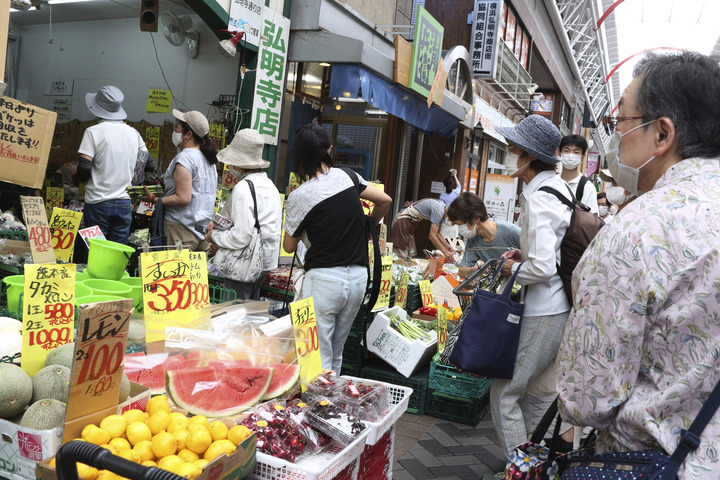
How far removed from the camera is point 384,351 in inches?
195

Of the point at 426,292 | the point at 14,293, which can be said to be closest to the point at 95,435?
the point at 14,293

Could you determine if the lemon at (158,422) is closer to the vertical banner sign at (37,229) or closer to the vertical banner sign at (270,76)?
the vertical banner sign at (37,229)

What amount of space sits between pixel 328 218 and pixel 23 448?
2.15 meters

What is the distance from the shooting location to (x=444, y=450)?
4082mm

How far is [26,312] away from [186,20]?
7419 mm

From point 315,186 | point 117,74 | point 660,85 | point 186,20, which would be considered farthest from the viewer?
point 117,74

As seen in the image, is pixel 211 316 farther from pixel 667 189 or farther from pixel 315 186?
pixel 667 189

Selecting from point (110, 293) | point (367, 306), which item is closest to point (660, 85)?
point (110, 293)

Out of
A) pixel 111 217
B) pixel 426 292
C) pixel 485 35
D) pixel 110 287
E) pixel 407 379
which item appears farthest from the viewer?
pixel 485 35

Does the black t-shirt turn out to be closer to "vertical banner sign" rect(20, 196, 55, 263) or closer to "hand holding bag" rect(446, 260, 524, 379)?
"hand holding bag" rect(446, 260, 524, 379)

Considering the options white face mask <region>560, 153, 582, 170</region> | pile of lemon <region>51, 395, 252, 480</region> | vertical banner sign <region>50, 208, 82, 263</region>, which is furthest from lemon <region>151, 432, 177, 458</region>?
white face mask <region>560, 153, 582, 170</region>

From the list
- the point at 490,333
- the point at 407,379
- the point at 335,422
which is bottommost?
the point at 407,379

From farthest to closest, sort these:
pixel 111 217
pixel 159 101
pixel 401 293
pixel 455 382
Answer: pixel 159 101 < pixel 401 293 < pixel 111 217 < pixel 455 382

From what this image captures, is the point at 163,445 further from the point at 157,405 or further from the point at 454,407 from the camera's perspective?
the point at 454,407
